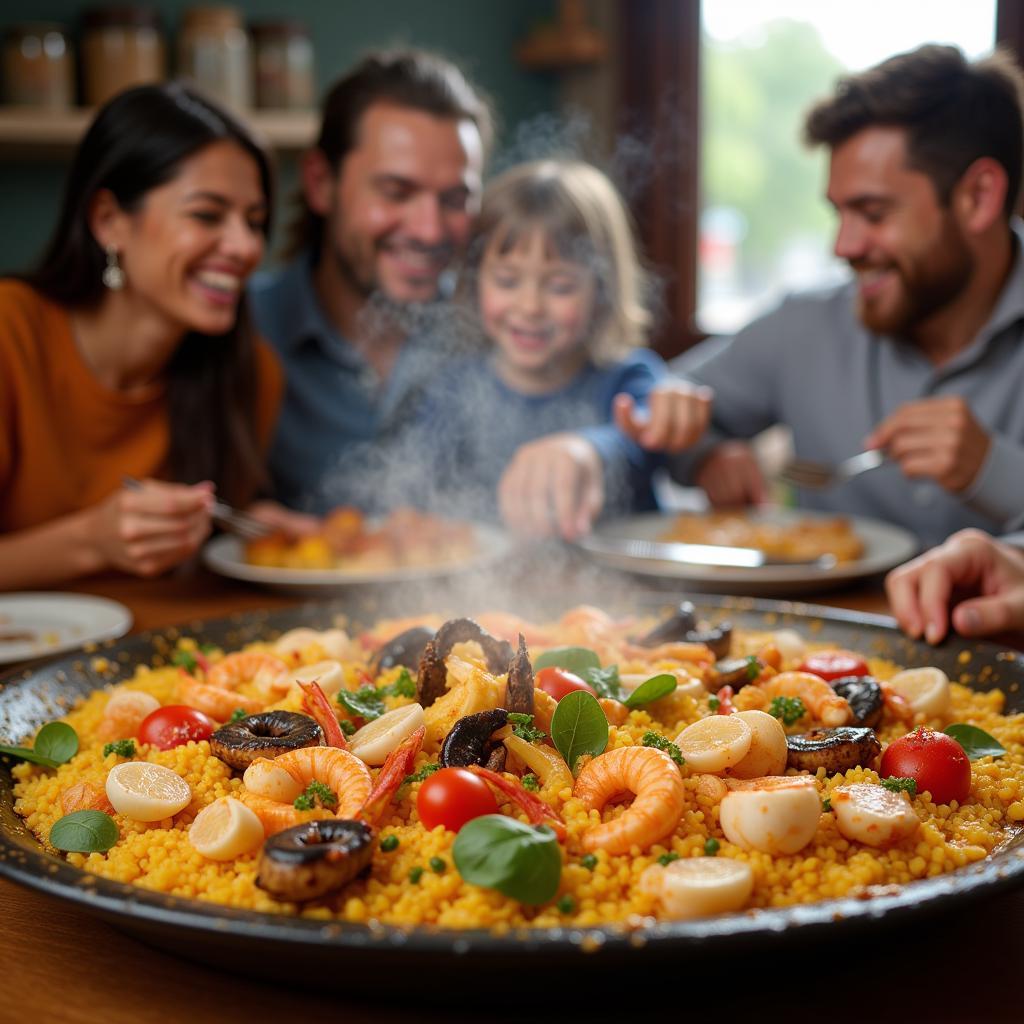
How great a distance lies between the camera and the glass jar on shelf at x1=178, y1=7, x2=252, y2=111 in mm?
5078

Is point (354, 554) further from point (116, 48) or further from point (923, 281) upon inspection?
point (116, 48)

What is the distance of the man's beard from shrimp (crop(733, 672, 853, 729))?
6.69 feet

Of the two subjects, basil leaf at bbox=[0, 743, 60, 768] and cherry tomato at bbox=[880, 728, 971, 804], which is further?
basil leaf at bbox=[0, 743, 60, 768]

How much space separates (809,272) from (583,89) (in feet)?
5.60

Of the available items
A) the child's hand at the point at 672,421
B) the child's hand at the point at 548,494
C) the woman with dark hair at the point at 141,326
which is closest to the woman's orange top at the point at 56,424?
the woman with dark hair at the point at 141,326

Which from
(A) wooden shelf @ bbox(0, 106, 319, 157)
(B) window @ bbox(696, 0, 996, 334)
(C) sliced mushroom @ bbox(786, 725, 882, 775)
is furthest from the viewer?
(B) window @ bbox(696, 0, 996, 334)

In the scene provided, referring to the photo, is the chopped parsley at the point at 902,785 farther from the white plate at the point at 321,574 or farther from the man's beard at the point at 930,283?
the man's beard at the point at 930,283

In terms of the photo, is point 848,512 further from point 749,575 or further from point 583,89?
point 583,89

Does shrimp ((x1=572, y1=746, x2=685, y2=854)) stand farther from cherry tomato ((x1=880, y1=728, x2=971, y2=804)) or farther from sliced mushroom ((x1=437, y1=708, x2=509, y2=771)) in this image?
cherry tomato ((x1=880, y1=728, x2=971, y2=804))

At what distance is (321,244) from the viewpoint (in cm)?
408

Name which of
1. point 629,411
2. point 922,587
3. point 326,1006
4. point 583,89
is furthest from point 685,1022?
point 583,89

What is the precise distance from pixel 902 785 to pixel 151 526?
1.74 metres

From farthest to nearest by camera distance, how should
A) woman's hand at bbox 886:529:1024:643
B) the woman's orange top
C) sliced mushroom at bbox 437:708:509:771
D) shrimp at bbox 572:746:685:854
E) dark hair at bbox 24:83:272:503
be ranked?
the woman's orange top → dark hair at bbox 24:83:272:503 → woman's hand at bbox 886:529:1024:643 → sliced mushroom at bbox 437:708:509:771 → shrimp at bbox 572:746:685:854

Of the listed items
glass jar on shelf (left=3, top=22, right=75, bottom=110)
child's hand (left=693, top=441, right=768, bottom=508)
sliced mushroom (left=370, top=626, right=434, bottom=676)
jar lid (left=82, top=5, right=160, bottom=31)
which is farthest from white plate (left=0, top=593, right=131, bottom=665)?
jar lid (left=82, top=5, right=160, bottom=31)
